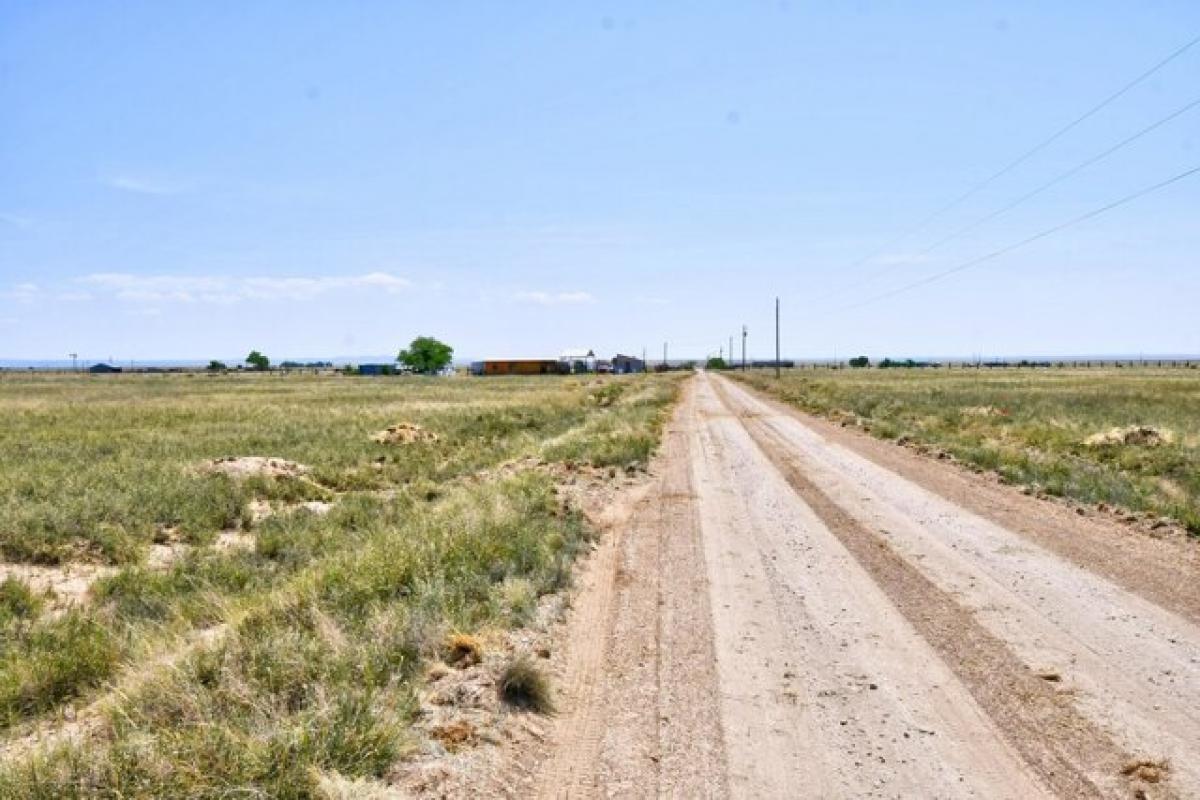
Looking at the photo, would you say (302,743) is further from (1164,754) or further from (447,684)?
(1164,754)

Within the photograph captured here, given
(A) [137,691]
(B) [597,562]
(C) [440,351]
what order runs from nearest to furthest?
(A) [137,691] → (B) [597,562] → (C) [440,351]

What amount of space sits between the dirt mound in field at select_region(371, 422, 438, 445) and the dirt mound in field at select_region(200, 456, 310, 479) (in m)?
6.86

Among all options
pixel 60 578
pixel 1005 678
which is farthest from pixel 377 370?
pixel 1005 678

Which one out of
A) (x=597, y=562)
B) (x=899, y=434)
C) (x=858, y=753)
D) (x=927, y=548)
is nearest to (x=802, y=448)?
(x=899, y=434)

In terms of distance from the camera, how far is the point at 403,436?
90.4 ft

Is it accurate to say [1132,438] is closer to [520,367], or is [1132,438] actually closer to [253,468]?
[253,468]

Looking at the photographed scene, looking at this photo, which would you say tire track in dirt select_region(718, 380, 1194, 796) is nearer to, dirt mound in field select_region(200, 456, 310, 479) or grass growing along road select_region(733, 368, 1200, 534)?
grass growing along road select_region(733, 368, 1200, 534)

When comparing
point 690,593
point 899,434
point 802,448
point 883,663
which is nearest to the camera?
point 883,663

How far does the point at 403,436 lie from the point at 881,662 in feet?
76.1

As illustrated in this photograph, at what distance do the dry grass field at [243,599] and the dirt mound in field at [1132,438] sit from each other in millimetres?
12565

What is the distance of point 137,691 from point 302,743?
6.31 ft

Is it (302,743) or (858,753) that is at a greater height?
(302,743)

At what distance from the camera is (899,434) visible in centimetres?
2545

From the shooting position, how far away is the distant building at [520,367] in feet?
499
